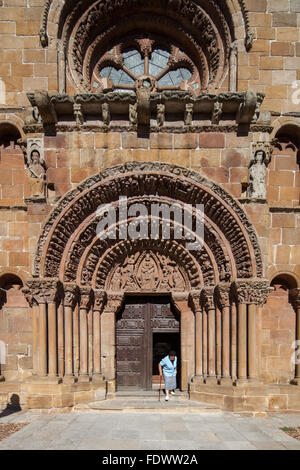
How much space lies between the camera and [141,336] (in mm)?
10070

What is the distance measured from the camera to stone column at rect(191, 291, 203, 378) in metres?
9.55

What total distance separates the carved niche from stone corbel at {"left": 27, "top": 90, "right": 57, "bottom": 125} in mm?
3846

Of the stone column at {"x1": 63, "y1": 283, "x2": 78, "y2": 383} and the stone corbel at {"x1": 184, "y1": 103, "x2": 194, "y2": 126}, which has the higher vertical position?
the stone corbel at {"x1": 184, "y1": 103, "x2": 194, "y2": 126}

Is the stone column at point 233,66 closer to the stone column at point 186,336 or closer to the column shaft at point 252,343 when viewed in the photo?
the stone column at point 186,336

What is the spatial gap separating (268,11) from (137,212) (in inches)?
240

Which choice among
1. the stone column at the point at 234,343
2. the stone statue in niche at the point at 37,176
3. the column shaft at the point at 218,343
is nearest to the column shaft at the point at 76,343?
the stone statue in niche at the point at 37,176

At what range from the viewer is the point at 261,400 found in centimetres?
854

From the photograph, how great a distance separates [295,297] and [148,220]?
13.1ft

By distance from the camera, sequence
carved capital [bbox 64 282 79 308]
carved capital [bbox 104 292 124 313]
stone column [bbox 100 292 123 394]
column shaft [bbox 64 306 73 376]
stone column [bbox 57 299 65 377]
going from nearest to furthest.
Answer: stone column [bbox 57 299 65 377]
column shaft [bbox 64 306 73 376]
carved capital [bbox 64 282 79 308]
stone column [bbox 100 292 123 394]
carved capital [bbox 104 292 124 313]

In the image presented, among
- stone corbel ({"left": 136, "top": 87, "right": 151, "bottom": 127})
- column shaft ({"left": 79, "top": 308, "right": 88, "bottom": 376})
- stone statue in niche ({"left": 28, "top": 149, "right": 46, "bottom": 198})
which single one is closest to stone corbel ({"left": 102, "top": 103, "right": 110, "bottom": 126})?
stone corbel ({"left": 136, "top": 87, "right": 151, "bottom": 127})

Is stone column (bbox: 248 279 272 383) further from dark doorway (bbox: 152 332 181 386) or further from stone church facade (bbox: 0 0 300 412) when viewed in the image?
dark doorway (bbox: 152 332 181 386)

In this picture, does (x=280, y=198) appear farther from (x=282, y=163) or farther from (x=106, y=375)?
(x=106, y=375)

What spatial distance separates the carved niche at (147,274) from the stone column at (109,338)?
331 mm

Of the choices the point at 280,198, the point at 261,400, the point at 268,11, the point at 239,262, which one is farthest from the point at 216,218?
the point at 268,11
